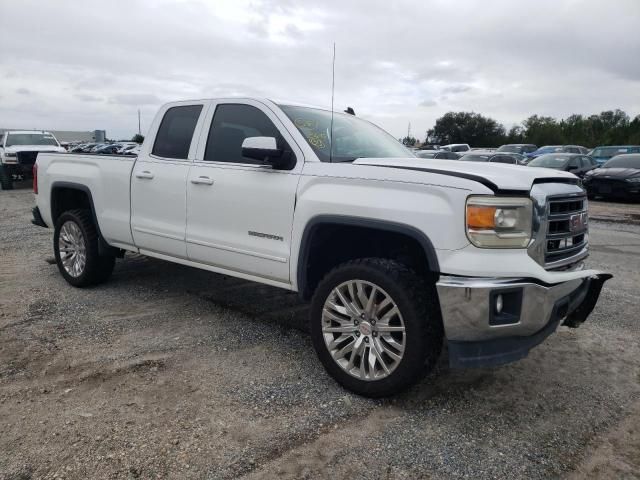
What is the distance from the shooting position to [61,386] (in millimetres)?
3426

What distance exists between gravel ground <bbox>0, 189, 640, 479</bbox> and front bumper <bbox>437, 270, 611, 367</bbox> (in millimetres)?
465

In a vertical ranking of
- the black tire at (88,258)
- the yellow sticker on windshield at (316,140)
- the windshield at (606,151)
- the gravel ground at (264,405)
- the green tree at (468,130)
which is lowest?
the gravel ground at (264,405)

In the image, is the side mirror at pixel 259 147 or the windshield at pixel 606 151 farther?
the windshield at pixel 606 151

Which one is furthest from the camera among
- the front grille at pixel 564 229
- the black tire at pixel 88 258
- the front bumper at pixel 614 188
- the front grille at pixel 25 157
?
the front grille at pixel 25 157

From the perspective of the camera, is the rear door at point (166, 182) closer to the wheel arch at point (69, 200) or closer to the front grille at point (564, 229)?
the wheel arch at point (69, 200)

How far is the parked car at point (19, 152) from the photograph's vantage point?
737 inches

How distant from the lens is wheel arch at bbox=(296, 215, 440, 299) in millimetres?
3010

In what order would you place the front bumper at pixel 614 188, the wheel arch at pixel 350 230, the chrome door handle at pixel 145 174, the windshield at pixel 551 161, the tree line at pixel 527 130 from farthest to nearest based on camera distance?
the tree line at pixel 527 130
the windshield at pixel 551 161
the front bumper at pixel 614 188
the chrome door handle at pixel 145 174
the wheel arch at pixel 350 230

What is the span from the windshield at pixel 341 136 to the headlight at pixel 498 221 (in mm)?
1243

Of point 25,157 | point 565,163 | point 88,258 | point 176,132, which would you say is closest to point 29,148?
point 25,157

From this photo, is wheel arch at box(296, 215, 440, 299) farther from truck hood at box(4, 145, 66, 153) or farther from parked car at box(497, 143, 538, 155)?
parked car at box(497, 143, 538, 155)

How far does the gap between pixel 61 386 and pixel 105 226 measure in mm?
2233

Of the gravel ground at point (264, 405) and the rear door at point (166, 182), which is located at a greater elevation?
the rear door at point (166, 182)

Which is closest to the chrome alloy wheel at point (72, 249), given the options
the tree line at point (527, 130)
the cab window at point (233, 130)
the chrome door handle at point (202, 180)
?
the chrome door handle at point (202, 180)
